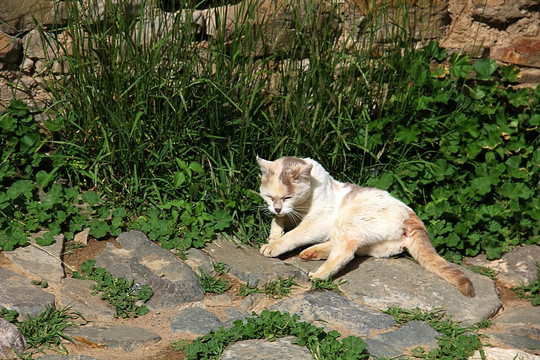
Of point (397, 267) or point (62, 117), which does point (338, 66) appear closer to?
point (397, 267)

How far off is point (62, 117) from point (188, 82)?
3.40 ft

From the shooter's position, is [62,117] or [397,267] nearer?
[397,267]

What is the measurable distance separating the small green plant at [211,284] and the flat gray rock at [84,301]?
651 mm

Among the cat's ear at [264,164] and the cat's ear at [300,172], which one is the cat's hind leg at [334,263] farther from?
the cat's ear at [264,164]

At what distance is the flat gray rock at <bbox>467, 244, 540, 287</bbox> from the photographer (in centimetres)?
464

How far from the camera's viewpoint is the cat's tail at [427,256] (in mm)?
4062

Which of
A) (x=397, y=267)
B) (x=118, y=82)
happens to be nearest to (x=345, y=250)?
(x=397, y=267)

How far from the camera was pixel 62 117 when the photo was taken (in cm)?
467

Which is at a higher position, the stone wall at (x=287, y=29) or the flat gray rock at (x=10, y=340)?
the stone wall at (x=287, y=29)

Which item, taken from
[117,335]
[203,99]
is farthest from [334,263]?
[203,99]

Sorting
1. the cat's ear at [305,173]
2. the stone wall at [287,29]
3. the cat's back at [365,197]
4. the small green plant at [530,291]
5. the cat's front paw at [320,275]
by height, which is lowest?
the small green plant at [530,291]

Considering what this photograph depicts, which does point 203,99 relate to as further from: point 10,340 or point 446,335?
point 446,335

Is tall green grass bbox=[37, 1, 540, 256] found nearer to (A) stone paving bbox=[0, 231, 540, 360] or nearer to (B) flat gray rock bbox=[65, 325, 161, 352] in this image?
(A) stone paving bbox=[0, 231, 540, 360]

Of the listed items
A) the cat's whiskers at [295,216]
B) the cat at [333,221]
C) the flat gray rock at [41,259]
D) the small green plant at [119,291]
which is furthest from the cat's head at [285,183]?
the flat gray rock at [41,259]
